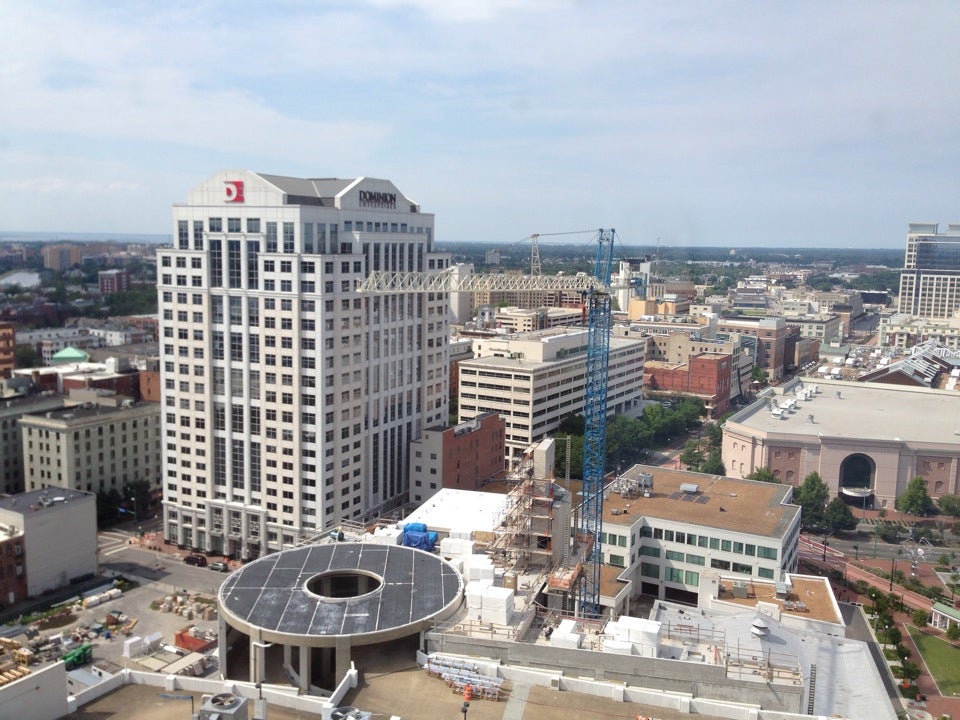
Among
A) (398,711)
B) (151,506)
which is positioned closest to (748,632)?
(398,711)

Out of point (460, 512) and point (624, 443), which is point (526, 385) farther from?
point (460, 512)

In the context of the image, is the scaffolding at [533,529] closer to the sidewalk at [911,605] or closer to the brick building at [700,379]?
the sidewalk at [911,605]

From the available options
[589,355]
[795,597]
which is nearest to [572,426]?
[589,355]

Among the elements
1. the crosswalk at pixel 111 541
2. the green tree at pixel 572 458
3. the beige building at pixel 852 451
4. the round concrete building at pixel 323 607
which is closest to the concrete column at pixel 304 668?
the round concrete building at pixel 323 607

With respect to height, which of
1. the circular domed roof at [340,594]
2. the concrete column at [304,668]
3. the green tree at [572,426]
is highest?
the circular domed roof at [340,594]

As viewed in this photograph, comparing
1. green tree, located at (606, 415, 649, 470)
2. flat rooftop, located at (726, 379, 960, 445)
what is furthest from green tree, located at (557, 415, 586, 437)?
flat rooftop, located at (726, 379, 960, 445)

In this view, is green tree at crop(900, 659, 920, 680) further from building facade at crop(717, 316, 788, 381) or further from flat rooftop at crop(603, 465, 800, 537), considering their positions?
building facade at crop(717, 316, 788, 381)
